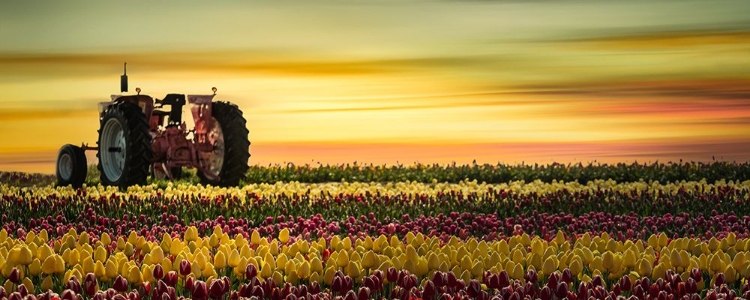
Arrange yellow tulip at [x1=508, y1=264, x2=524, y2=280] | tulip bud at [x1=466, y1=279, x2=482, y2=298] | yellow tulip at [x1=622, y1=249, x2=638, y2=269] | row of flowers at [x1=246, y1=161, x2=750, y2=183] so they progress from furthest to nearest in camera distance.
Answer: row of flowers at [x1=246, y1=161, x2=750, y2=183] → yellow tulip at [x1=622, y1=249, x2=638, y2=269] → yellow tulip at [x1=508, y1=264, x2=524, y2=280] → tulip bud at [x1=466, y1=279, x2=482, y2=298]

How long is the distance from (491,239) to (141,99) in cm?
1005

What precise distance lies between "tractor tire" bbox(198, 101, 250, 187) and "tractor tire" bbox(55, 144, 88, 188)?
2524 millimetres

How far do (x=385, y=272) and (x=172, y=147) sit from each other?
12047 mm

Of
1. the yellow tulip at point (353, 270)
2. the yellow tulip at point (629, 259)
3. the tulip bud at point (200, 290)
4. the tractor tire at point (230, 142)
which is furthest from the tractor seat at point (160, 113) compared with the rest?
the tulip bud at point (200, 290)

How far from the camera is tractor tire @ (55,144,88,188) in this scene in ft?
63.3

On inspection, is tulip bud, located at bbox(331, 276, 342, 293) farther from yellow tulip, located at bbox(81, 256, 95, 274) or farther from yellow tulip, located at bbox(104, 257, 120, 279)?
yellow tulip, located at bbox(81, 256, 95, 274)

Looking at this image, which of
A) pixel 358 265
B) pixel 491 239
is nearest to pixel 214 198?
pixel 491 239

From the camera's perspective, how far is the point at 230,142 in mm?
18016

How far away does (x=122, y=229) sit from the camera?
11.8m

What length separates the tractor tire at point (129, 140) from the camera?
17.5m

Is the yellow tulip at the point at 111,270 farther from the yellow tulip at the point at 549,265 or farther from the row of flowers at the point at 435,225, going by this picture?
the row of flowers at the point at 435,225

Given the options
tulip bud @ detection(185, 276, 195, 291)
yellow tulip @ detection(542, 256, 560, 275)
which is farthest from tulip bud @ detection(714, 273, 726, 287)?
tulip bud @ detection(185, 276, 195, 291)

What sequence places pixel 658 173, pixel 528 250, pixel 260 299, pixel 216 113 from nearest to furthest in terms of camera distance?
pixel 260 299 → pixel 528 250 → pixel 216 113 → pixel 658 173

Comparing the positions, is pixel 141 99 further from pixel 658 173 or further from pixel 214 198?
pixel 658 173
